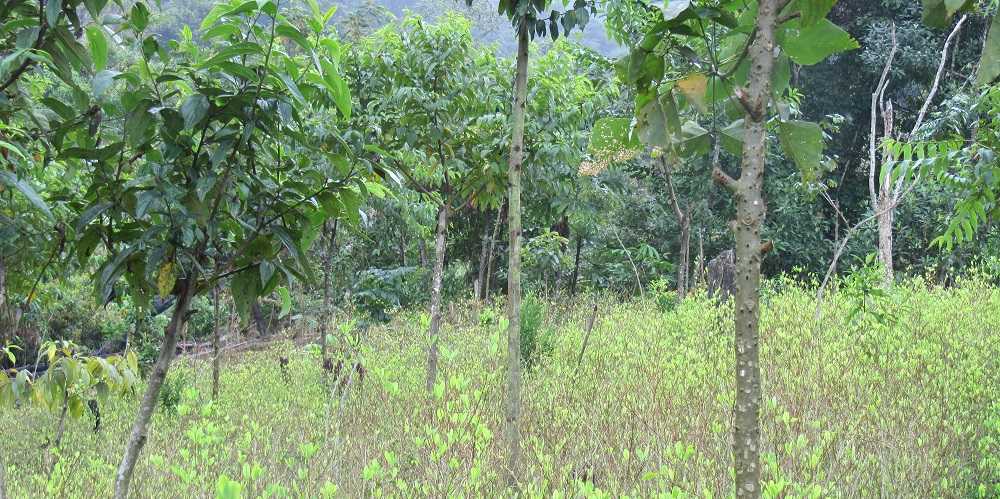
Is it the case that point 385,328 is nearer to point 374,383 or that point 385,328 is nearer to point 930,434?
point 374,383

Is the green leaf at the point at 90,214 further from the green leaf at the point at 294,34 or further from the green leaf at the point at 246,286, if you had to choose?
the green leaf at the point at 294,34

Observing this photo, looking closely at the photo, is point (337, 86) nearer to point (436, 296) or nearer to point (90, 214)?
point (90, 214)

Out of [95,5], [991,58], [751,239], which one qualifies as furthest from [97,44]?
[991,58]

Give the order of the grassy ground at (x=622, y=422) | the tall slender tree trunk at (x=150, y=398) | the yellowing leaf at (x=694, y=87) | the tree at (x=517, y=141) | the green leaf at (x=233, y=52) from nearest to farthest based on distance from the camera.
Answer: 1. the yellowing leaf at (x=694, y=87)
2. the green leaf at (x=233, y=52)
3. the tall slender tree trunk at (x=150, y=398)
4. the tree at (x=517, y=141)
5. the grassy ground at (x=622, y=422)

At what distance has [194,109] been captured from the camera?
4.61 ft

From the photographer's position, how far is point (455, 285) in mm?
12055

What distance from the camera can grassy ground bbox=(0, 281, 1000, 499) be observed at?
8.45 ft

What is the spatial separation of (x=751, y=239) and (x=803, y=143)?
0.59 feet

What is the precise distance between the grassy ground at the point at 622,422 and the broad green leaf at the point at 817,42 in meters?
1.21

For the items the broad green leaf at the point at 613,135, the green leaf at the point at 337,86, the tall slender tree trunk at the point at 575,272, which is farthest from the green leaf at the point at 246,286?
the tall slender tree trunk at the point at 575,272

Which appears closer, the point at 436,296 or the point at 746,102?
the point at 746,102

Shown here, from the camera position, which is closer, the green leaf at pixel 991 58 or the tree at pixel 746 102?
the green leaf at pixel 991 58

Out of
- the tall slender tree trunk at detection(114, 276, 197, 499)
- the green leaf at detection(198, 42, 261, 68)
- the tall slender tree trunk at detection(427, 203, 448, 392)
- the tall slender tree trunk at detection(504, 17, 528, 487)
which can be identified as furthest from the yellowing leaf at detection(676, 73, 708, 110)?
the tall slender tree trunk at detection(427, 203, 448, 392)

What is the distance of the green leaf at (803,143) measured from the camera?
1.00 m
